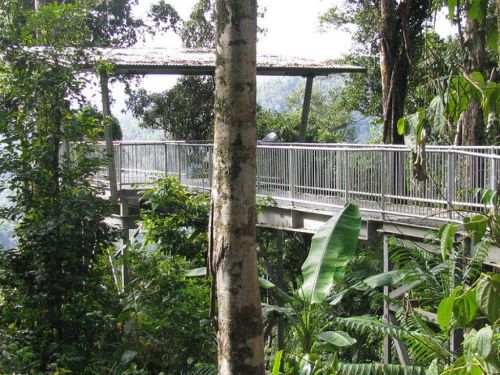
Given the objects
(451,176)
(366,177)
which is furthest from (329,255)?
(366,177)

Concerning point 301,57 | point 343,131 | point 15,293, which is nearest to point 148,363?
point 15,293

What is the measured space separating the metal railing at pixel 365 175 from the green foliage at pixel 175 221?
1582 millimetres

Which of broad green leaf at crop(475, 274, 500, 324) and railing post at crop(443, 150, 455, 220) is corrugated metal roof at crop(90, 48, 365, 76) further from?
broad green leaf at crop(475, 274, 500, 324)

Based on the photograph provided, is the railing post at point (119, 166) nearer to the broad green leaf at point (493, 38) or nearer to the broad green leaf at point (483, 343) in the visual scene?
the broad green leaf at point (493, 38)

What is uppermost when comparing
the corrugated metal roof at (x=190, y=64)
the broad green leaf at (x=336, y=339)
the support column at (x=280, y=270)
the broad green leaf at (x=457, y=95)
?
the corrugated metal roof at (x=190, y=64)

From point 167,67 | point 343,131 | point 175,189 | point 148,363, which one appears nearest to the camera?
point 148,363

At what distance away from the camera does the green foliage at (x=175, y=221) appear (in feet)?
35.7

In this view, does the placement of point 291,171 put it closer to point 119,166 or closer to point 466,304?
point 119,166

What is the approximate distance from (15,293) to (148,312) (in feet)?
5.37

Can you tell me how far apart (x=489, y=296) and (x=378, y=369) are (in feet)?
10.8

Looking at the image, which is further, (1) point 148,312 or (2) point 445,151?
(2) point 445,151

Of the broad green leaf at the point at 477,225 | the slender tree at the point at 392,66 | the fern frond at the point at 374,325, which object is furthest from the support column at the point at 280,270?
the broad green leaf at the point at 477,225

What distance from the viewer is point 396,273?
22.9 ft

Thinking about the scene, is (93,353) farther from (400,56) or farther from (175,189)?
(400,56)
